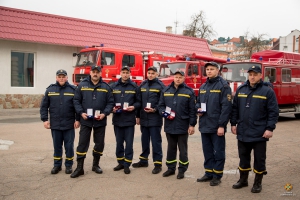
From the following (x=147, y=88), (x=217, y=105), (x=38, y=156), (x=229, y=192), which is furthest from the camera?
(x=38, y=156)

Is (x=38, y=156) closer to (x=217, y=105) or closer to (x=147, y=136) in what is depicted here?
(x=147, y=136)

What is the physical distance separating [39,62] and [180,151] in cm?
1374

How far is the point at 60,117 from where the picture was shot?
588 centimetres

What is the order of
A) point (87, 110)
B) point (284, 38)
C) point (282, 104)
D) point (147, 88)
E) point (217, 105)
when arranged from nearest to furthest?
point (217, 105), point (87, 110), point (147, 88), point (282, 104), point (284, 38)

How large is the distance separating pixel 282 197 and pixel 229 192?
0.75 metres

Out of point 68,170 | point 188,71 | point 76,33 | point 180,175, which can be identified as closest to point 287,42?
point 76,33

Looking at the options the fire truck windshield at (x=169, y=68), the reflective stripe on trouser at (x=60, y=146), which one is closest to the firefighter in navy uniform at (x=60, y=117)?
the reflective stripe on trouser at (x=60, y=146)

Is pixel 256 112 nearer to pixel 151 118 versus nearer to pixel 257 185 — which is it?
pixel 257 185

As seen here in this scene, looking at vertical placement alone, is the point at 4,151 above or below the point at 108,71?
below

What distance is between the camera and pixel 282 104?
13.8 metres

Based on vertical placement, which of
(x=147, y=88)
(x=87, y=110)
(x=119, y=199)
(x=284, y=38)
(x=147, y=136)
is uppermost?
(x=284, y=38)

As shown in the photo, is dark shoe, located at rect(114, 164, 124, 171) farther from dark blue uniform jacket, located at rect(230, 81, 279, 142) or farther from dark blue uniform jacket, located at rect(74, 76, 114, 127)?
dark blue uniform jacket, located at rect(230, 81, 279, 142)

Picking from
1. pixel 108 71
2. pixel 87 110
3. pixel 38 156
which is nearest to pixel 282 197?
pixel 87 110

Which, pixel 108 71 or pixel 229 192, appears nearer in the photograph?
pixel 229 192
